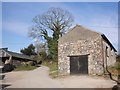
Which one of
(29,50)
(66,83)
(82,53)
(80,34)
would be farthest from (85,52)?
(29,50)

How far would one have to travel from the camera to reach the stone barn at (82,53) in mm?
24125

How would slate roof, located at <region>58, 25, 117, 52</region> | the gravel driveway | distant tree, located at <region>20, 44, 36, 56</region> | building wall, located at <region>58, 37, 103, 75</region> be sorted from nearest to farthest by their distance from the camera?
the gravel driveway < building wall, located at <region>58, 37, 103, 75</region> < slate roof, located at <region>58, 25, 117, 52</region> < distant tree, located at <region>20, 44, 36, 56</region>

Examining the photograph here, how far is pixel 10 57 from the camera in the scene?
4431 centimetres

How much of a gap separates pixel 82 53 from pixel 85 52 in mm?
418

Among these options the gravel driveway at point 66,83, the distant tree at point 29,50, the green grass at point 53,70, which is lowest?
the green grass at point 53,70

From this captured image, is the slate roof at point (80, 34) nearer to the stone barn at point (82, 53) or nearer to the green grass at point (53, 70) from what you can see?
the stone barn at point (82, 53)

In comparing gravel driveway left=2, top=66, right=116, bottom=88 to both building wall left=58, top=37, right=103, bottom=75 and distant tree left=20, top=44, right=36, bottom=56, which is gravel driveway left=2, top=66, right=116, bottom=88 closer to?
building wall left=58, top=37, right=103, bottom=75

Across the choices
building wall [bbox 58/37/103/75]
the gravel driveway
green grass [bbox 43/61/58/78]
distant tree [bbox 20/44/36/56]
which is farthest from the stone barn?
distant tree [bbox 20/44/36/56]

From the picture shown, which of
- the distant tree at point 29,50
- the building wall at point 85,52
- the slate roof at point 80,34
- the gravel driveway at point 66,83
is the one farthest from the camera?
the distant tree at point 29,50

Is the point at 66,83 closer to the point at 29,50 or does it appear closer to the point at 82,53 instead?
the point at 82,53

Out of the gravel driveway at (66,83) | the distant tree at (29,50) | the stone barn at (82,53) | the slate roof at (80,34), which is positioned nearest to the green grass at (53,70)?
the stone barn at (82,53)

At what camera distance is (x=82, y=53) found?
2500 centimetres

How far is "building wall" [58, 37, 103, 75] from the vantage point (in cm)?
2403

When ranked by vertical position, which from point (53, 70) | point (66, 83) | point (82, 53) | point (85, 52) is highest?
point (85, 52)
